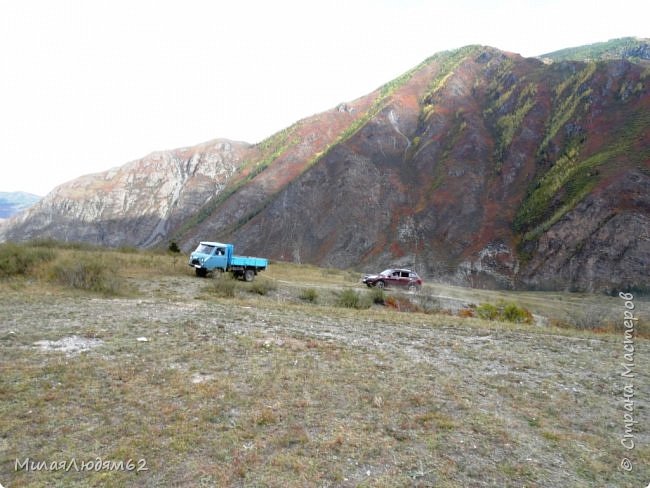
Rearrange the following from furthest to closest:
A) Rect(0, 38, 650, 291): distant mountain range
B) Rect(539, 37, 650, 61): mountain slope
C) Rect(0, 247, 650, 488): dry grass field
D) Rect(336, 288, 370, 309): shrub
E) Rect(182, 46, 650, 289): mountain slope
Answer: Rect(539, 37, 650, 61): mountain slope
Rect(0, 38, 650, 291): distant mountain range
Rect(182, 46, 650, 289): mountain slope
Rect(336, 288, 370, 309): shrub
Rect(0, 247, 650, 488): dry grass field

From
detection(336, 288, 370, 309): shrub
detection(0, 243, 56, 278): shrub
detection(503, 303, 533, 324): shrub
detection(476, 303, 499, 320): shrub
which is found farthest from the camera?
detection(476, 303, 499, 320): shrub

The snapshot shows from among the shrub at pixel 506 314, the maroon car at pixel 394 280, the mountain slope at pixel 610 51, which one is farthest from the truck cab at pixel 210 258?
the mountain slope at pixel 610 51

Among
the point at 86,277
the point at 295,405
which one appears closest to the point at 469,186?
the point at 86,277

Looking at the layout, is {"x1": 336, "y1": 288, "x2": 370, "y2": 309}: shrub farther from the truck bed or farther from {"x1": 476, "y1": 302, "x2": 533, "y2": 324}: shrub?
the truck bed

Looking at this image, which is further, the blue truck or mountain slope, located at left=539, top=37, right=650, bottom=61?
mountain slope, located at left=539, top=37, right=650, bottom=61

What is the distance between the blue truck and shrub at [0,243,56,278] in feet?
23.7

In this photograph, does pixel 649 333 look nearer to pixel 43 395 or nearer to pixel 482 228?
pixel 43 395

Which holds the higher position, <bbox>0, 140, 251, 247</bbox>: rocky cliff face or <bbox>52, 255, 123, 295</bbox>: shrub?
<bbox>0, 140, 251, 247</bbox>: rocky cliff face

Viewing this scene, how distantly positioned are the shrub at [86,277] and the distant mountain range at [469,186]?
4312cm

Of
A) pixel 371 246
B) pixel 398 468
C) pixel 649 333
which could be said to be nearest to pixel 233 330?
pixel 398 468

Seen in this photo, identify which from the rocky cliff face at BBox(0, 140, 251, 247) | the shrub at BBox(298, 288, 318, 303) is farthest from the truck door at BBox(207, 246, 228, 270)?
the rocky cliff face at BBox(0, 140, 251, 247)

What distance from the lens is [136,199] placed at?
112375 mm

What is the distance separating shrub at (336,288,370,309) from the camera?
18.7 meters

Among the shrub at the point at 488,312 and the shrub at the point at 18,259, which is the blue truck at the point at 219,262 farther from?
the shrub at the point at 488,312
